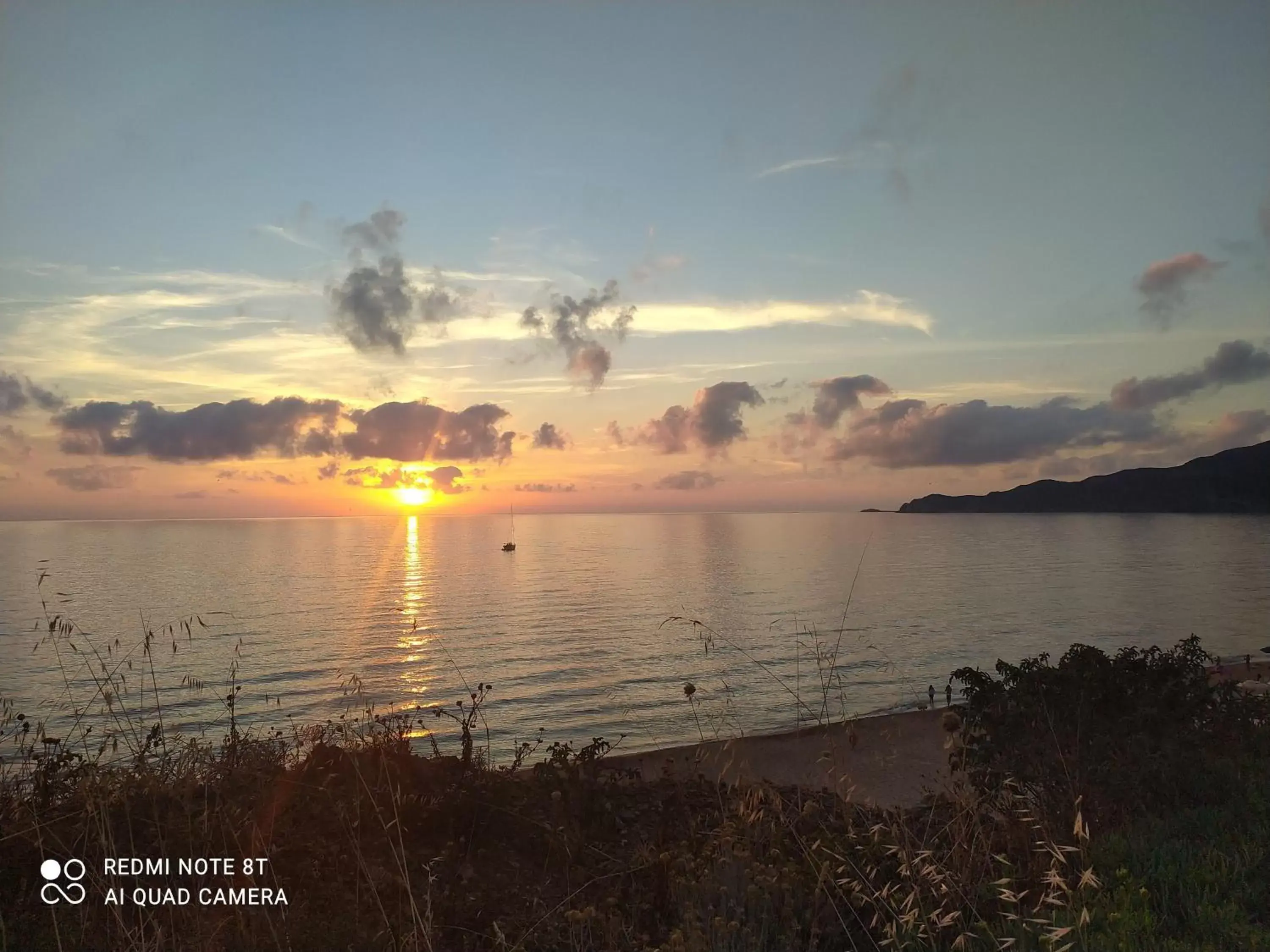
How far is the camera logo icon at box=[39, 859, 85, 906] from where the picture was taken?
5359mm

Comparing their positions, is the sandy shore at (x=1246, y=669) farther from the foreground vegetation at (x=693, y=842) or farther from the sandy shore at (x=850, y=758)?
the foreground vegetation at (x=693, y=842)

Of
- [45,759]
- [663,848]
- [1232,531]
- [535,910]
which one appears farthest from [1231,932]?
[1232,531]

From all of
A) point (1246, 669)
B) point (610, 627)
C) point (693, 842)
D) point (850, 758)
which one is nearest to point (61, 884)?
point (693, 842)

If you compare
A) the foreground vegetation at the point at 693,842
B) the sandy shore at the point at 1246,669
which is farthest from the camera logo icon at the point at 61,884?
the sandy shore at the point at 1246,669

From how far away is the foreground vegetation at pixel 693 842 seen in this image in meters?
4.92

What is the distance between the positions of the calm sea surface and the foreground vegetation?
1.66 meters

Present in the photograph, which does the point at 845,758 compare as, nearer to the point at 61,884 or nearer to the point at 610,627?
the point at 61,884

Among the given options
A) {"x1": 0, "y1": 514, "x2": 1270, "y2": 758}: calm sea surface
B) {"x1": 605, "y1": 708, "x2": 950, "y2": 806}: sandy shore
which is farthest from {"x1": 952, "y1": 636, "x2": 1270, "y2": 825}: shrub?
{"x1": 605, "y1": 708, "x2": 950, "y2": 806}: sandy shore

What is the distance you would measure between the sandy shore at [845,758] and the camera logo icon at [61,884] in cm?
705

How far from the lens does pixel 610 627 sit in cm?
4353

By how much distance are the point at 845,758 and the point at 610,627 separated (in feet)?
103

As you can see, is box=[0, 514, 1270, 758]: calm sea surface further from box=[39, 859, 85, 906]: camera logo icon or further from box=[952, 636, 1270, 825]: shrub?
box=[39, 859, 85, 906]: camera logo icon

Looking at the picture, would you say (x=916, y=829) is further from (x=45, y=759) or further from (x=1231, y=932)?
(x=45, y=759)

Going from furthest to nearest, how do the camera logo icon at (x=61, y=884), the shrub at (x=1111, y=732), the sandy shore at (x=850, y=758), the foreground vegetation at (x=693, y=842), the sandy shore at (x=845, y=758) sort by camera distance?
the sandy shore at (x=845, y=758), the sandy shore at (x=850, y=758), the shrub at (x=1111, y=732), the camera logo icon at (x=61, y=884), the foreground vegetation at (x=693, y=842)
